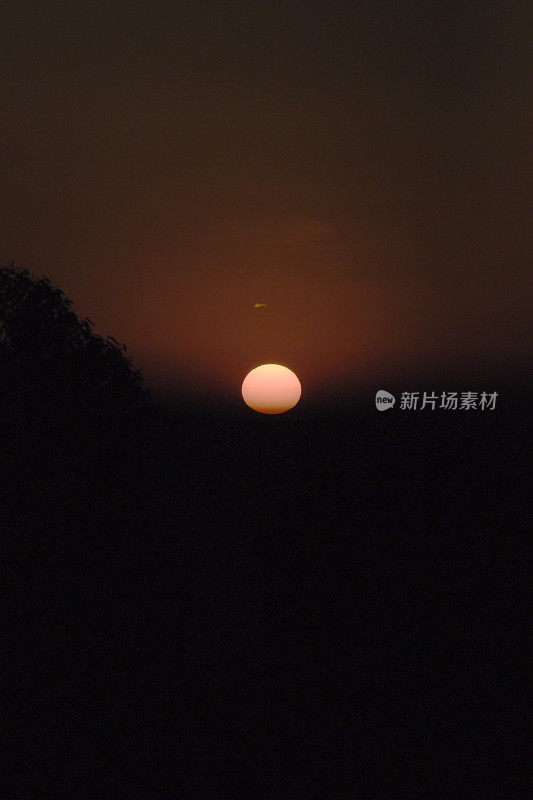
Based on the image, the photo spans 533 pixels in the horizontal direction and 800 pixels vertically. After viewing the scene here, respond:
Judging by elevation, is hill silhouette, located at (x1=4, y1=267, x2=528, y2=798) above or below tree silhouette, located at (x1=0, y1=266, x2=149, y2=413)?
below

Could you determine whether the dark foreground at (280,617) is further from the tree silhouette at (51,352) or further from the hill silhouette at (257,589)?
the tree silhouette at (51,352)

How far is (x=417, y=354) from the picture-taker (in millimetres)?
10477

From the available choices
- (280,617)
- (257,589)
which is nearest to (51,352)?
(257,589)

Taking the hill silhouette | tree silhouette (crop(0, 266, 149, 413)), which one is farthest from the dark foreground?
tree silhouette (crop(0, 266, 149, 413))

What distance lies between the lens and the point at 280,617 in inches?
397

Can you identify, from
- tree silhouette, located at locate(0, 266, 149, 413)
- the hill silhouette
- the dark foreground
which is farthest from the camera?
tree silhouette, located at locate(0, 266, 149, 413)

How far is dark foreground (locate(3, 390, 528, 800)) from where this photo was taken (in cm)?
800

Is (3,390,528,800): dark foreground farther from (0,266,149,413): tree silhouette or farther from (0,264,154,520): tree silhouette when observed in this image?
(0,266,149,413): tree silhouette

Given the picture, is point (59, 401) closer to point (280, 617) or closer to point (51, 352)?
point (51, 352)

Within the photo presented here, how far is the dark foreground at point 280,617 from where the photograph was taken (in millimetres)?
7996

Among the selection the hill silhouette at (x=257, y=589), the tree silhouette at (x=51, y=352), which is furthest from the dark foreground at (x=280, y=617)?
the tree silhouette at (x=51, y=352)

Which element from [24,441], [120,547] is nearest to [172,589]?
[120,547]

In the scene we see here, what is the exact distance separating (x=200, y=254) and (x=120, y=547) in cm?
413

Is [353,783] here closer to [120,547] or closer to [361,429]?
[120,547]
